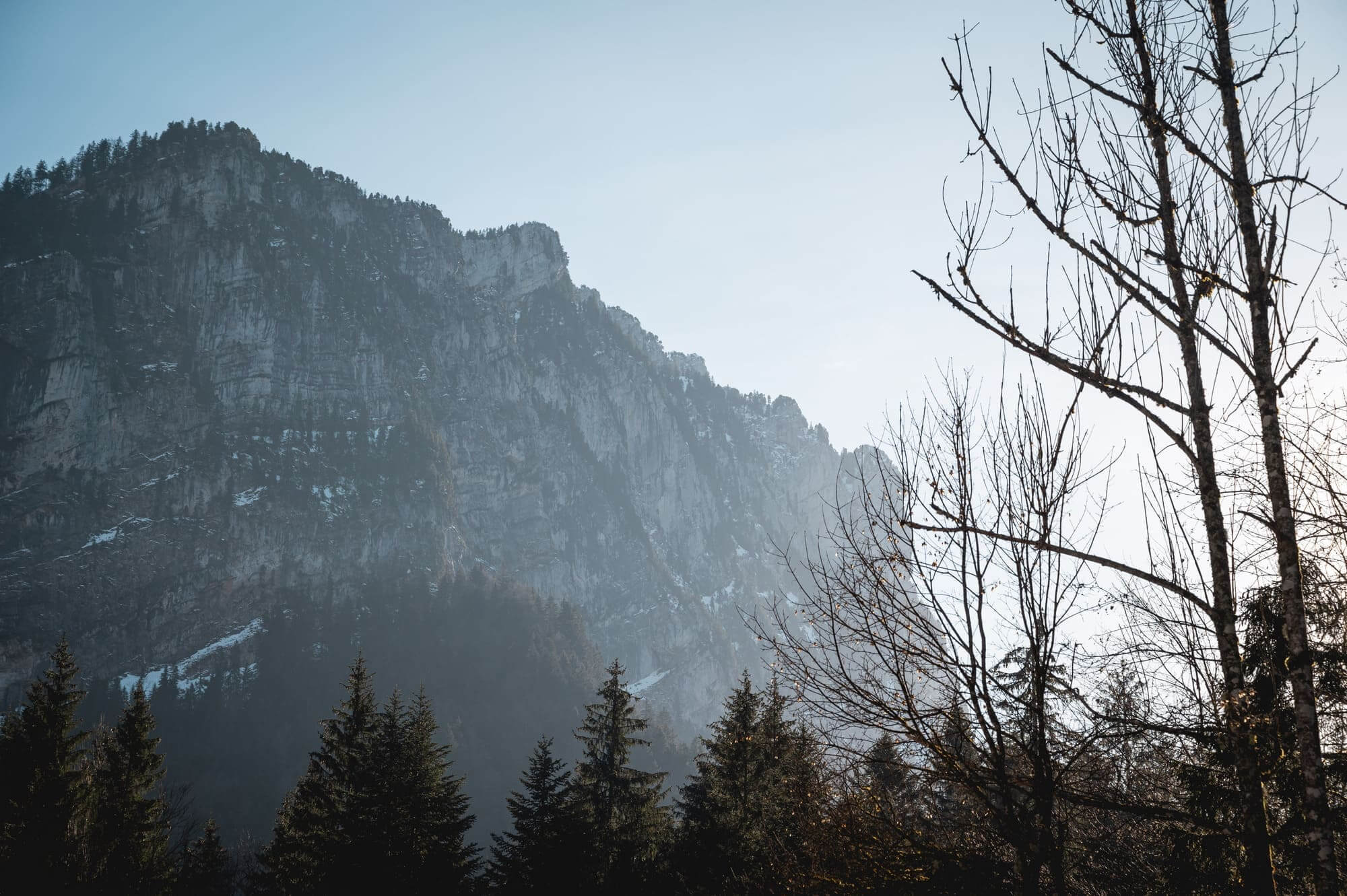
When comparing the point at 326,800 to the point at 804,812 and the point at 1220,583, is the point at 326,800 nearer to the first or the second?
the point at 804,812

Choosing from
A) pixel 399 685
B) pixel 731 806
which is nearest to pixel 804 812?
pixel 731 806

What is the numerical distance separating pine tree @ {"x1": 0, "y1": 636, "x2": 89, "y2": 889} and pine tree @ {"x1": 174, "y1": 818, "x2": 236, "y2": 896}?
5522 mm

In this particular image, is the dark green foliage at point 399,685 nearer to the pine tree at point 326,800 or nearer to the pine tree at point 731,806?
the pine tree at point 326,800

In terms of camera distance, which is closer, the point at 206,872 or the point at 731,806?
the point at 731,806

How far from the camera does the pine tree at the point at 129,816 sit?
66.3 feet

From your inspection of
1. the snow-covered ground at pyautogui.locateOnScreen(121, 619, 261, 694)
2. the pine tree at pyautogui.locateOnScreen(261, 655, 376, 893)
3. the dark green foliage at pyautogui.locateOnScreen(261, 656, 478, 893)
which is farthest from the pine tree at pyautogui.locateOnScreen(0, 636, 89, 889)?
the snow-covered ground at pyautogui.locateOnScreen(121, 619, 261, 694)

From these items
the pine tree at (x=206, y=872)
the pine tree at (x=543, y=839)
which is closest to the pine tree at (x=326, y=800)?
the pine tree at (x=206, y=872)

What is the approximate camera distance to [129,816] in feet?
70.2

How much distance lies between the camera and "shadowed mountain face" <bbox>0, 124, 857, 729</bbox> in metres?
122

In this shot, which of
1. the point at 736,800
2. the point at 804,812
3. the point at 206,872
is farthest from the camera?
the point at 206,872

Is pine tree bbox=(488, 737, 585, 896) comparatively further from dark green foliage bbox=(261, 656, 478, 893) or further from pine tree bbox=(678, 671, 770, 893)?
pine tree bbox=(678, 671, 770, 893)

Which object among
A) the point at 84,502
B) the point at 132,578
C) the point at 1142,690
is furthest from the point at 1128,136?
the point at 84,502

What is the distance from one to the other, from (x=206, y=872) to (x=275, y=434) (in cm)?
14218

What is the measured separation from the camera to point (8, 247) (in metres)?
160
